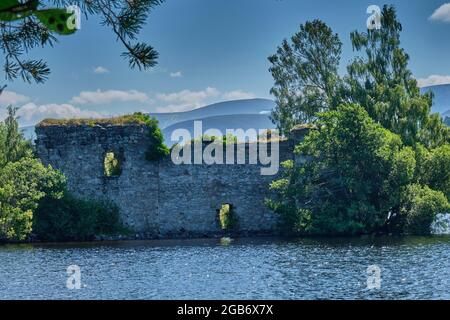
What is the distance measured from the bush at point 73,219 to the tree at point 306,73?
10.5 metres

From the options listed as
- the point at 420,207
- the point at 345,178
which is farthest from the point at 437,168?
the point at 345,178

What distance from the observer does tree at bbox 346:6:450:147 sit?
34250mm

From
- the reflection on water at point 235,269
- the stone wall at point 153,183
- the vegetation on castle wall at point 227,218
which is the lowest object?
the reflection on water at point 235,269

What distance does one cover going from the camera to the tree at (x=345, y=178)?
3142cm

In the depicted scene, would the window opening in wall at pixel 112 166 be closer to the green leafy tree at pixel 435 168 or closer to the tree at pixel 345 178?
the tree at pixel 345 178

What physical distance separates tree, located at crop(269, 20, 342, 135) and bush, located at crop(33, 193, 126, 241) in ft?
34.3

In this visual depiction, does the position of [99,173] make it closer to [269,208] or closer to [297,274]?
[269,208]

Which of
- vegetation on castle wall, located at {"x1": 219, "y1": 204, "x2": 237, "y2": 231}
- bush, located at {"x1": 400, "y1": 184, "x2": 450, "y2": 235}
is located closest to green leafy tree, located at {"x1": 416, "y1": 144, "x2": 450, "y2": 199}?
bush, located at {"x1": 400, "y1": 184, "x2": 450, "y2": 235}

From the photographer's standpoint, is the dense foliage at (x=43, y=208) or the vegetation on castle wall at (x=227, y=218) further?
the vegetation on castle wall at (x=227, y=218)

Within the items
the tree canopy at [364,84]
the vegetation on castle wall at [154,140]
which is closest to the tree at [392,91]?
the tree canopy at [364,84]

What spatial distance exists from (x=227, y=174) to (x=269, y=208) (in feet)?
8.27

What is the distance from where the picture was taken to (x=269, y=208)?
33.9m

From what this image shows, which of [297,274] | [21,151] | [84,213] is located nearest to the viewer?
[297,274]
